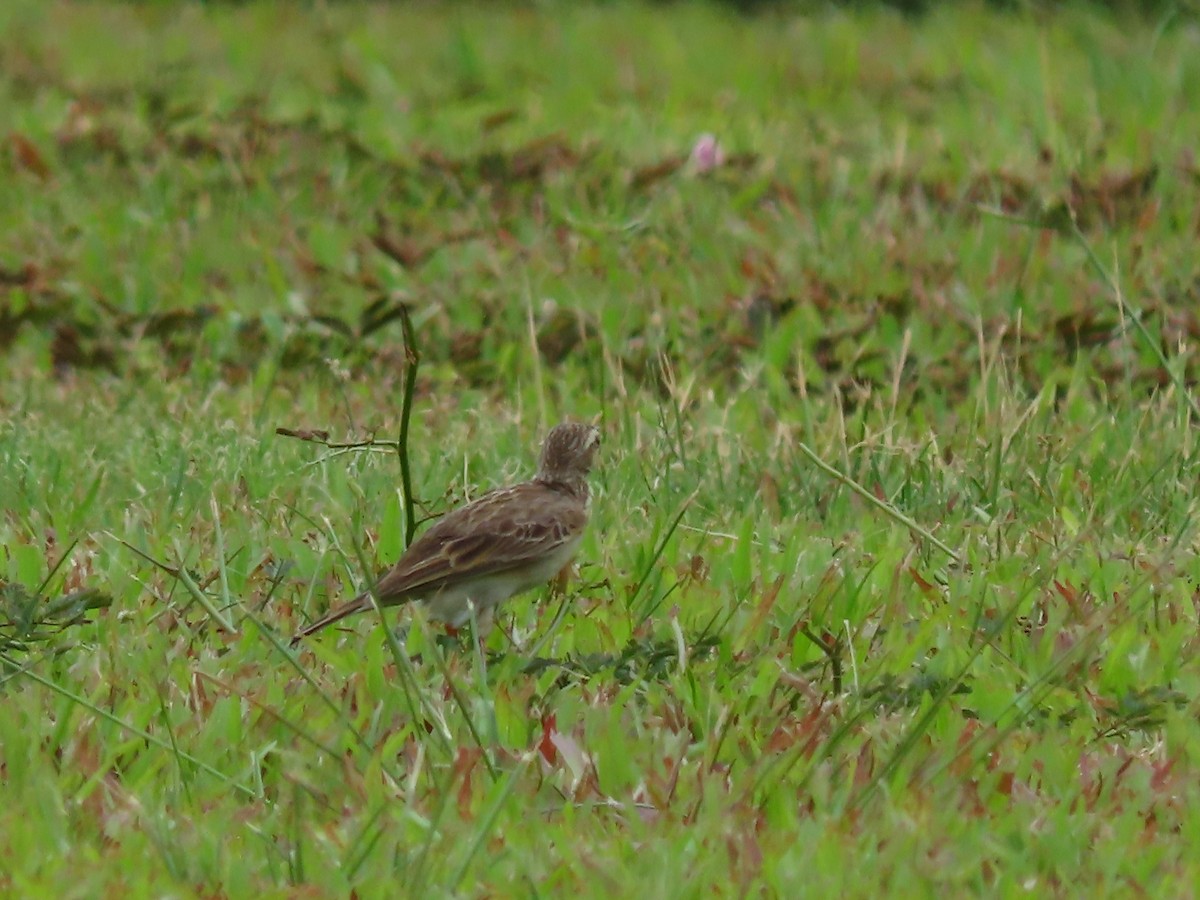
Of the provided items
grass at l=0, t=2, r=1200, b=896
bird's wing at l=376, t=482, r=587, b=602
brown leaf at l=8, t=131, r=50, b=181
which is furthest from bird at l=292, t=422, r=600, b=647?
brown leaf at l=8, t=131, r=50, b=181

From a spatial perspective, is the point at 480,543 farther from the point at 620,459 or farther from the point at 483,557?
the point at 620,459

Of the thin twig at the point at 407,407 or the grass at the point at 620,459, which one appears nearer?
the grass at the point at 620,459

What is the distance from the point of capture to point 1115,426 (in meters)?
6.26

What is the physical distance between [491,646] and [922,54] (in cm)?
776

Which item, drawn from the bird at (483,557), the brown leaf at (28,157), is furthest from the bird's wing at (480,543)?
the brown leaf at (28,157)

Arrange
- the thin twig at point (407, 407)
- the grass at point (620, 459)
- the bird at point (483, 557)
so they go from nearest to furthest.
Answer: the grass at point (620, 459), the thin twig at point (407, 407), the bird at point (483, 557)

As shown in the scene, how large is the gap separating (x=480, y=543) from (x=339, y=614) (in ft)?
1.26

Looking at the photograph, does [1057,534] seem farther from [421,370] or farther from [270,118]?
[270,118]

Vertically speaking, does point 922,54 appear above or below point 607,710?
below

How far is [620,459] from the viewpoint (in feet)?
19.9

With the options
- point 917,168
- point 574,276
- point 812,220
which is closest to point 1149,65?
point 917,168

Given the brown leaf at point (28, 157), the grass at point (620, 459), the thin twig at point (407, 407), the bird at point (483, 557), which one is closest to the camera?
the grass at point (620, 459)

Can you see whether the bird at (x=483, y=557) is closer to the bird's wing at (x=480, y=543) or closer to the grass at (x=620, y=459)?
the bird's wing at (x=480, y=543)

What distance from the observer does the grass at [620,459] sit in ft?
12.5
